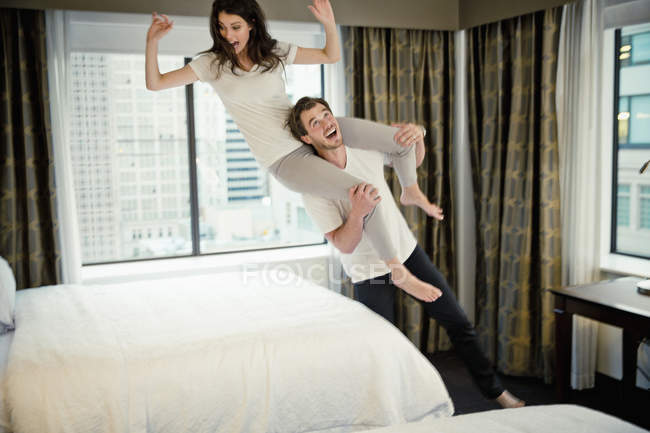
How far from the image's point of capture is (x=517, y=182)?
3633 millimetres

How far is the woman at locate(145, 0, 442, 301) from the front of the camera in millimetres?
1649

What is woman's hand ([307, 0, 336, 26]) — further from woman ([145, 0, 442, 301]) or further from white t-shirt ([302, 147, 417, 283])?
white t-shirt ([302, 147, 417, 283])

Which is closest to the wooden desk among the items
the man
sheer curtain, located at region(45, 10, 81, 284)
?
the man

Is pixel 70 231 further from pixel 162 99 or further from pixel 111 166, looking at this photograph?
pixel 162 99

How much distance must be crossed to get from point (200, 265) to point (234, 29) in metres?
2.57

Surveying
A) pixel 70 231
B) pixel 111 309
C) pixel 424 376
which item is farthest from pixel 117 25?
pixel 424 376

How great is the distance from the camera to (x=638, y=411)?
10.0 ft

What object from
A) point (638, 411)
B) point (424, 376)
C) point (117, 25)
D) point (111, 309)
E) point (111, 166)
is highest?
point (117, 25)

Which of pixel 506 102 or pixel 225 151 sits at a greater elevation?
pixel 506 102

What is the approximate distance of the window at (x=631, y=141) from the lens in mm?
3334

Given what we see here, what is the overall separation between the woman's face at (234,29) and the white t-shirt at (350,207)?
2.01ft

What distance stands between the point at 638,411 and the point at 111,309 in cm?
283

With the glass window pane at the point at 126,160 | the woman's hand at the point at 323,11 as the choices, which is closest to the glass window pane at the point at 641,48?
the woman's hand at the point at 323,11

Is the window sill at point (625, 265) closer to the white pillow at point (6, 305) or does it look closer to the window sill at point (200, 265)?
the window sill at point (200, 265)
